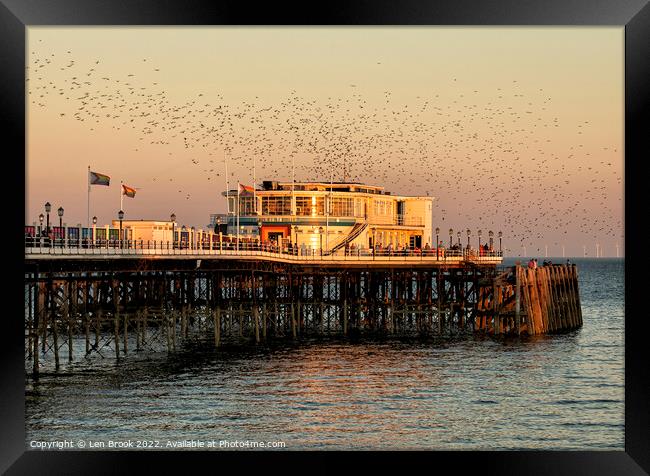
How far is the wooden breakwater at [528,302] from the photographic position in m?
79.7

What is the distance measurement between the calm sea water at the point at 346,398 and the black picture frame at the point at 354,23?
1232 cm

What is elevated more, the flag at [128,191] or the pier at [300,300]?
the flag at [128,191]

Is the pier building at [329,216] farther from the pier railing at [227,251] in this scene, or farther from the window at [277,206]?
the pier railing at [227,251]

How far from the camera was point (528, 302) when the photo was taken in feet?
264

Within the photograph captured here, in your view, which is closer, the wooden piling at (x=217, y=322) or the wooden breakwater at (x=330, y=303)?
the wooden piling at (x=217, y=322)

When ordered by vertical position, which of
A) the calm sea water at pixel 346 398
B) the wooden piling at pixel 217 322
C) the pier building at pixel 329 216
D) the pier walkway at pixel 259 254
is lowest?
the calm sea water at pixel 346 398

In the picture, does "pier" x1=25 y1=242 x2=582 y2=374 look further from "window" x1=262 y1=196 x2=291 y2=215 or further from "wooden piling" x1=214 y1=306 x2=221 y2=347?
"window" x1=262 y1=196 x2=291 y2=215

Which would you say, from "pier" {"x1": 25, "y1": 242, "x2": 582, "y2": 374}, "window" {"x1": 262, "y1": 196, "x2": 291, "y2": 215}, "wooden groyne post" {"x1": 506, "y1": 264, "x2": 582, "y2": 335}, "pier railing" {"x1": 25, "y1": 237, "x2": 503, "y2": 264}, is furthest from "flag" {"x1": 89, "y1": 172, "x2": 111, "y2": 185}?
"window" {"x1": 262, "y1": 196, "x2": 291, "y2": 215}

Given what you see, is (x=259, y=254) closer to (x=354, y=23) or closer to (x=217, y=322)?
(x=217, y=322)

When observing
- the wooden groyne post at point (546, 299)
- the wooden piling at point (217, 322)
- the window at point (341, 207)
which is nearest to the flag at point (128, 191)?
the wooden piling at point (217, 322)

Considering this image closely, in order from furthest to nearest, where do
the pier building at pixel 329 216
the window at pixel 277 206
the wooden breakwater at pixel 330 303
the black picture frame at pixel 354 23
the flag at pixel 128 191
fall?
the window at pixel 277 206 < the pier building at pixel 329 216 < the wooden breakwater at pixel 330 303 < the flag at pixel 128 191 < the black picture frame at pixel 354 23

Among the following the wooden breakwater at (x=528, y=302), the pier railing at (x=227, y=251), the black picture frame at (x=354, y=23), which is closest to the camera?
the black picture frame at (x=354, y=23)

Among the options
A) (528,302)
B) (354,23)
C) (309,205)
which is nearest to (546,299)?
(528,302)
